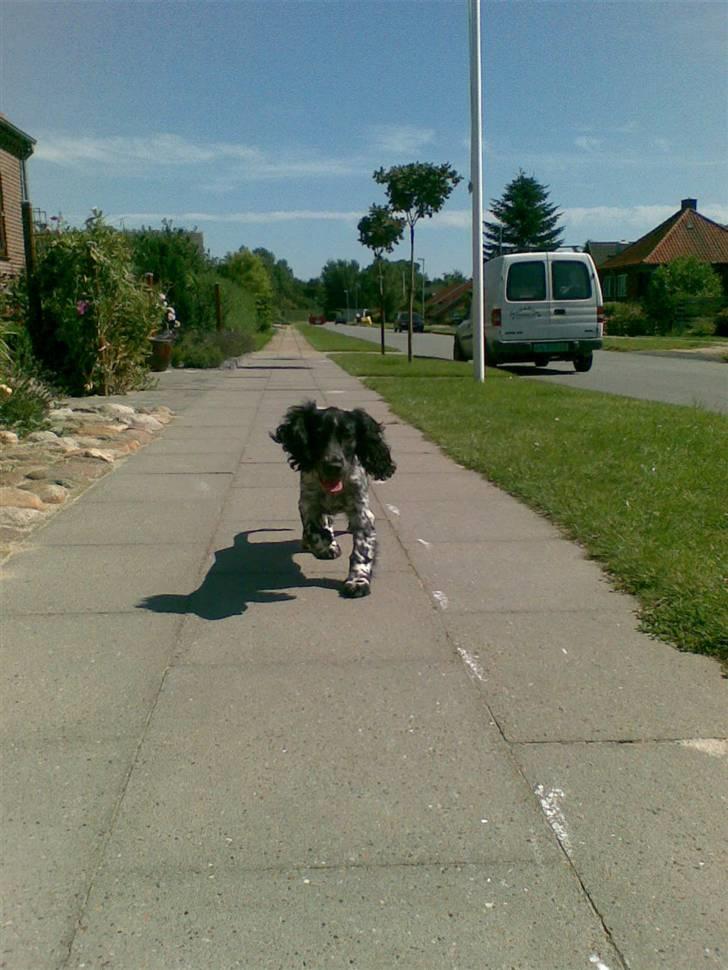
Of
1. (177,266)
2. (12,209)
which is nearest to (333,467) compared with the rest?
(12,209)

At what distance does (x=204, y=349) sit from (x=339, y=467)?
2153 cm

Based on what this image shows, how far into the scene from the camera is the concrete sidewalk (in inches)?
97.0

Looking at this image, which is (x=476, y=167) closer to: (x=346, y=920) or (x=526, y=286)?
(x=526, y=286)

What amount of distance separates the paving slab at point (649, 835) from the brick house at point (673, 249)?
6021 centimetres

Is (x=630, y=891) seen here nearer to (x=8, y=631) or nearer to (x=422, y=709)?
(x=422, y=709)

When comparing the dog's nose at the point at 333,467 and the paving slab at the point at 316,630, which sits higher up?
the dog's nose at the point at 333,467

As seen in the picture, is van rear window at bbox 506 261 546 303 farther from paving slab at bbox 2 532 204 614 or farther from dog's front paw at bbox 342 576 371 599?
dog's front paw at bbox 342 576 371 599

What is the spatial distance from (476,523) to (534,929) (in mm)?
4525

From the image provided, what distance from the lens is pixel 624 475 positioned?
7.97 meters

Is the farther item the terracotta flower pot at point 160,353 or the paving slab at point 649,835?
the terracotta flower pot at point 160,353

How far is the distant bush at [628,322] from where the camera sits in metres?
50.2

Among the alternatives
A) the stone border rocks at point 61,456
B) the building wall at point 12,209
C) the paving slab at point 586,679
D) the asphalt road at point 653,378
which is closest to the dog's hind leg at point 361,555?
the paving slab at point 586,679

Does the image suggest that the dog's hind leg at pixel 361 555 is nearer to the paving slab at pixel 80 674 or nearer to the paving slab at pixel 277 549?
the paving slab at pixel 277 549

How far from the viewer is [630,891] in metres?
2.60
